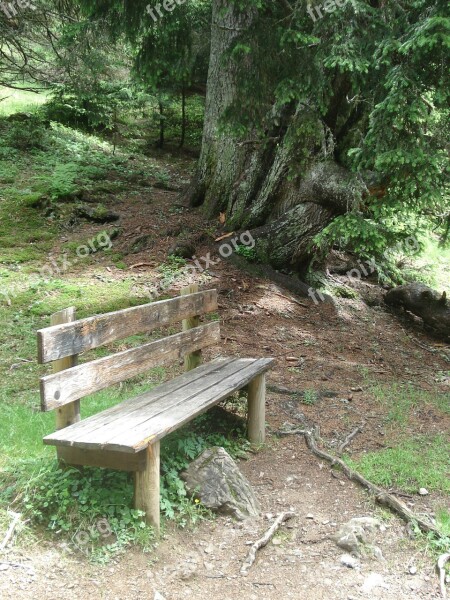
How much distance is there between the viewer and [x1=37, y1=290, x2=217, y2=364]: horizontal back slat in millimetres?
3455

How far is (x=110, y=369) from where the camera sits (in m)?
4.00

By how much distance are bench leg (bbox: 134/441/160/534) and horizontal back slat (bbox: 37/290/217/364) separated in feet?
2.73

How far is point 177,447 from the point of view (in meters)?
4.41

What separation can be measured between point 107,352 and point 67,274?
2.26 m

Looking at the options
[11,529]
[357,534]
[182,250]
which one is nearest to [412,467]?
[357,534]

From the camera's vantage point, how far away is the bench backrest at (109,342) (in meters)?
3.45

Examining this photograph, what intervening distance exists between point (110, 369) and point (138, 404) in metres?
0.34

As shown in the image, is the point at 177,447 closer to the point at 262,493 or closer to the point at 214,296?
the point at 262,493

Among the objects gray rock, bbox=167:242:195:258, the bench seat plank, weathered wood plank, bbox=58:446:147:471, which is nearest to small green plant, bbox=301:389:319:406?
the bench seat plank

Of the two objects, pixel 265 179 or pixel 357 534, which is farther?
pixel 265 179

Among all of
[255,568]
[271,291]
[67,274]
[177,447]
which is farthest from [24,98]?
[255,568]

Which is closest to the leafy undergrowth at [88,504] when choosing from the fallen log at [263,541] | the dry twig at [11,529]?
the dry twig at [11,529]

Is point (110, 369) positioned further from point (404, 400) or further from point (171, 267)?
point (171, 267)

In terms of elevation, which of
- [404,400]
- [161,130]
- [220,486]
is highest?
[161,130]
